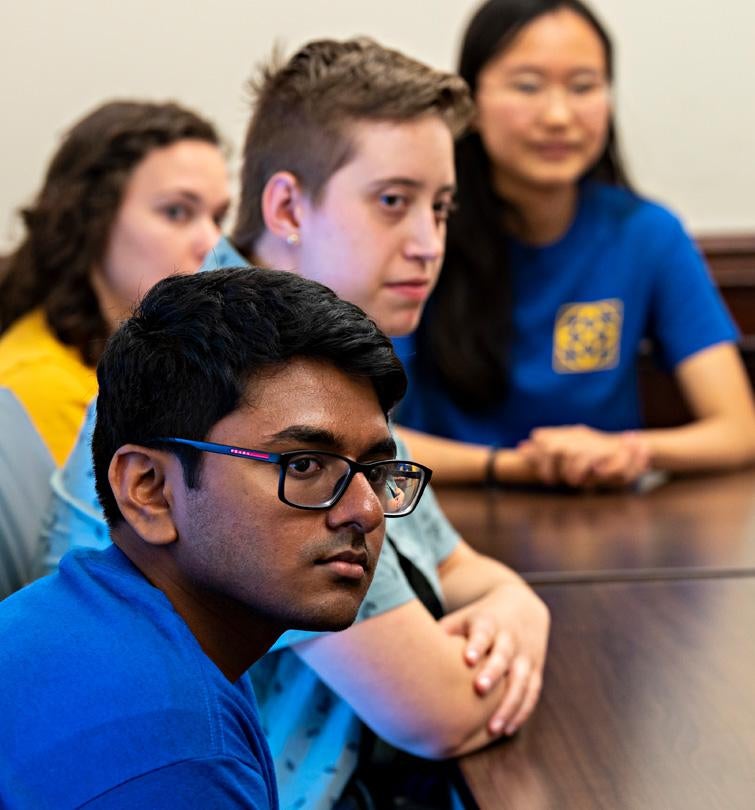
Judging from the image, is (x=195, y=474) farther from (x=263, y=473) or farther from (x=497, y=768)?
(x=497, y=768)

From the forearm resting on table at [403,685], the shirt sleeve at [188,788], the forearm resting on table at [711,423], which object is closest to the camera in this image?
the shirt sleeve at [188,788]

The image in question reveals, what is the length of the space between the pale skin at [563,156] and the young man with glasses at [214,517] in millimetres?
1372

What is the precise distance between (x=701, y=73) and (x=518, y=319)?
3.60 ft

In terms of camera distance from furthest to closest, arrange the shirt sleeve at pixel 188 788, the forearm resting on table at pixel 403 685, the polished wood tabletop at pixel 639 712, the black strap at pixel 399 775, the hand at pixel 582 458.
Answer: the hand at pixel 582 458 → the black strap at pixel 399 775 → the forearm resting on table at pixel 403 685 → the polished wood tabletop at pixel 639 712 → the shirt sleeve at pixel 188 788

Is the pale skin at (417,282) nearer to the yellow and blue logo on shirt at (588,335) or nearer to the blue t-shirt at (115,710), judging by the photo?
the blue t-shirt at (115,710)

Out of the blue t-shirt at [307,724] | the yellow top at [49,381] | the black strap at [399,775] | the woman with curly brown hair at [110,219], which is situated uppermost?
the woman with curly brown hair at [110,219]

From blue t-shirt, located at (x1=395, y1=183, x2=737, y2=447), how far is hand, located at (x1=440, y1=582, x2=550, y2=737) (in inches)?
38.0

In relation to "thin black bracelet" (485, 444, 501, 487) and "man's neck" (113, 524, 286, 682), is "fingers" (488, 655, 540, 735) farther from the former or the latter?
"thin black bracelet" (485, 444, 501, 487)

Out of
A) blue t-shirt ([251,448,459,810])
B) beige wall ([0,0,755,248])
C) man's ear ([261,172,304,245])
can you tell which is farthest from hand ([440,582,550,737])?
beige wall ([0,0,755,248])

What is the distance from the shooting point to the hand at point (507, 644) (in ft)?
3.92

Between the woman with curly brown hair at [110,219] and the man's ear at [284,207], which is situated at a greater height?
the man's ear at [284,207]

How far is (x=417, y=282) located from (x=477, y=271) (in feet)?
3.18

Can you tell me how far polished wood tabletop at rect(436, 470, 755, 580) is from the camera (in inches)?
64.4

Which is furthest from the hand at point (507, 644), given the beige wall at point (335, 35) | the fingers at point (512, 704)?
the beige wall at point (335, 35)
